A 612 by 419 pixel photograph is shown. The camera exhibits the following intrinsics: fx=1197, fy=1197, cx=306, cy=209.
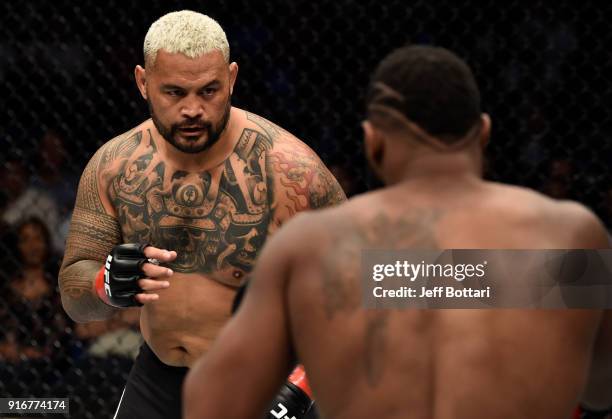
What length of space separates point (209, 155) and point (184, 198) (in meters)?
0.11

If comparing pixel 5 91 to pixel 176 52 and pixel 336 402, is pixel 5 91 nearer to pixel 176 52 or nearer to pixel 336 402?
pixel 176 52

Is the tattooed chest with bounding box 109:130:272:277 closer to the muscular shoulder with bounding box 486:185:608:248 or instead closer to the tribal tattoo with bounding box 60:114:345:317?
the tribal tattoo with bounding box 60:114:345:317

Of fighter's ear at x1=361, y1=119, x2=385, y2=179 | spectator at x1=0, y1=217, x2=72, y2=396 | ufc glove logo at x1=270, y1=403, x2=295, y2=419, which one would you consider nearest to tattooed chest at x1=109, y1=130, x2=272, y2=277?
ufc glove logo at x1=270, y1=403, x2=295, y2=419

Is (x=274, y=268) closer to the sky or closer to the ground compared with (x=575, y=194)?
closer to the ground

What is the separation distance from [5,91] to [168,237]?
1.68m

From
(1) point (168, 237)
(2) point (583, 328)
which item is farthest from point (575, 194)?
(2) point (583, 328)

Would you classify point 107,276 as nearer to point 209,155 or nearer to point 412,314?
point 209,155

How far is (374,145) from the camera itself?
4.68 ft

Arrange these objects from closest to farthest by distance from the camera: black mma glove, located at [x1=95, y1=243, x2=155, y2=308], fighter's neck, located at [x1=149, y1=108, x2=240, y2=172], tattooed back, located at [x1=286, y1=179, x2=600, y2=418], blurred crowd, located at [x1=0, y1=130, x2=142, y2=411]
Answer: tattooed back, located at [x1=286, y1=179, x2=600, y2=418] → black mma glove, located at [x1=95, y1=243, x2=155, y2=308] → fighter's neck, located at [x1=149, y1=108, x2=240, y2=172] → blurred crowd, located at [x1=0, y1=130, x2=142, y2=411]

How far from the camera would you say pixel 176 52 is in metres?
2.46

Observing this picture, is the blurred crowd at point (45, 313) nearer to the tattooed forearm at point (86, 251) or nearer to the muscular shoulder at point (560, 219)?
the tattooed forearm at point (86, 251)

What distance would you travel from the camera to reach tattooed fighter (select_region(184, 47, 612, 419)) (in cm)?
136

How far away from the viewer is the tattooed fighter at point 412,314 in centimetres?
136

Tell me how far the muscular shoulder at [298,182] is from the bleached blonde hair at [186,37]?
0.24 meters
